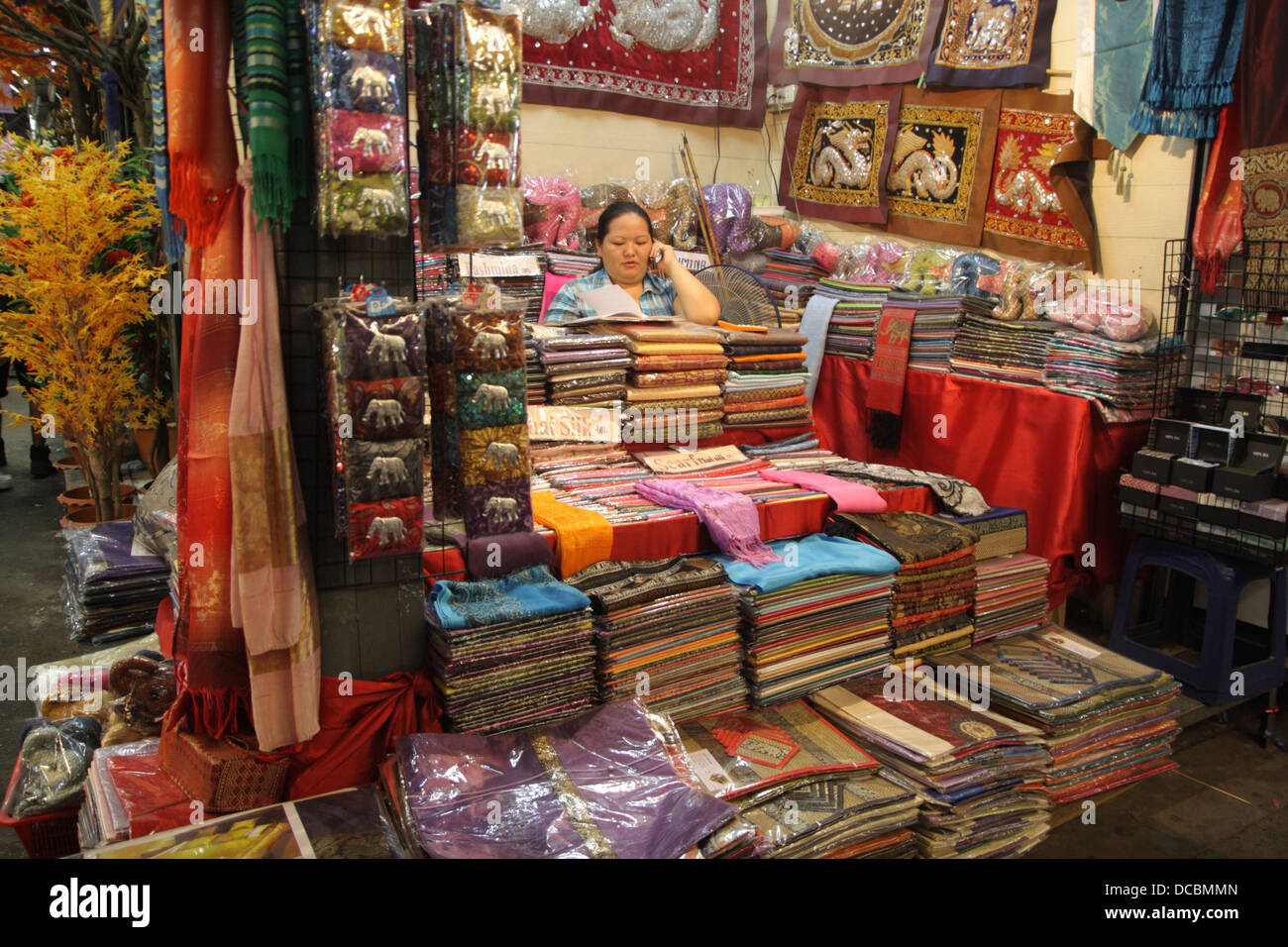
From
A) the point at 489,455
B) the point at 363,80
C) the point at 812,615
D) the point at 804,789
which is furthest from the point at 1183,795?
the point at 363,80

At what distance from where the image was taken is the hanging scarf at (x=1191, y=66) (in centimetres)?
339

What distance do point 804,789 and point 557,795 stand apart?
0.56 meters

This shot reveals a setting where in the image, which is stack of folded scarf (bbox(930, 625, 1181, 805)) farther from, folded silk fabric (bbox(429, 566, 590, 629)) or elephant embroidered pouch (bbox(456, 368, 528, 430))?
elephant embroidered pouch (bbox(456, 368, 528, 430))

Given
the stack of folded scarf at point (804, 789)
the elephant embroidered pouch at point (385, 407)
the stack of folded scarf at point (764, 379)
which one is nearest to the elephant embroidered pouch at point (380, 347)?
the elephant embroidered pouch at point (385, 407)

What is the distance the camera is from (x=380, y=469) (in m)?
1.63

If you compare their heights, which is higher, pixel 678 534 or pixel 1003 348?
pixel 1003 348

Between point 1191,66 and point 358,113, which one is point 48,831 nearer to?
point 358,113

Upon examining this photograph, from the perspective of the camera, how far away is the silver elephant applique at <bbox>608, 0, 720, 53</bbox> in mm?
5926

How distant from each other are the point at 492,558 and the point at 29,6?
4455mm

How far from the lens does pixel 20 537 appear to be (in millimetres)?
4973

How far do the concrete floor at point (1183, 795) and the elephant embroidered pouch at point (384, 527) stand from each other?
1.54m

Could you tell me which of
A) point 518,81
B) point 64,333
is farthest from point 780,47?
point 518,81

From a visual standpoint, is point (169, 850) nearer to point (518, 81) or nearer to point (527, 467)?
point (527, 467)

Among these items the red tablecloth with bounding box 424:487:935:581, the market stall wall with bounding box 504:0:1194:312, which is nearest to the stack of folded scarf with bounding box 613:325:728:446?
the red tablecloth with bounding box 424:487:935:581
